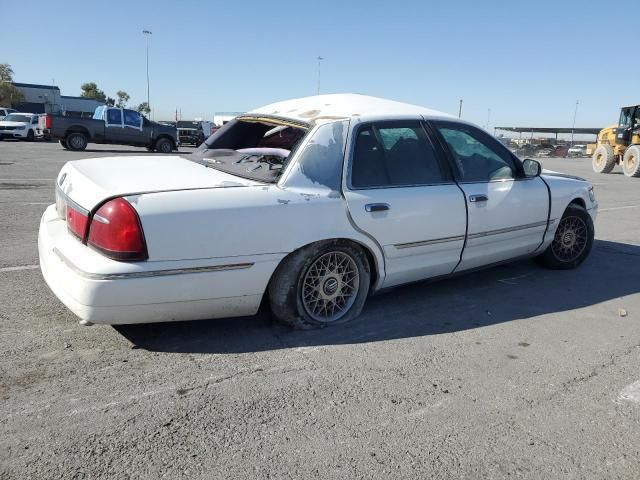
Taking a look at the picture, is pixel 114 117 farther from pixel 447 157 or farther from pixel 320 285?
pixel 320 285

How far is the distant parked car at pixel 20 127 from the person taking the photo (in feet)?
86.7

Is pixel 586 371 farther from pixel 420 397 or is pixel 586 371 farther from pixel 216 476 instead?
pixel 216 476

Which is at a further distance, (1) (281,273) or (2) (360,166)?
(2) (360,166)

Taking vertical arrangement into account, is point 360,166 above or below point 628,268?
above

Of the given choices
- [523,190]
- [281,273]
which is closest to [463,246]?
[523,190]

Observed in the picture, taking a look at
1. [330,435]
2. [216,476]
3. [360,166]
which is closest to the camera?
[216,476]

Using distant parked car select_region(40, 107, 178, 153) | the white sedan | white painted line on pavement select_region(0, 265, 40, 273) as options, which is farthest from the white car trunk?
distant parked car select_region(40, 107, 178, 153)

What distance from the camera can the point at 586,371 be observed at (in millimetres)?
3215

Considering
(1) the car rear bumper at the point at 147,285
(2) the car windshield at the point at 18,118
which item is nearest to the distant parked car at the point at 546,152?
(2) the car windshield at the point at 18,118

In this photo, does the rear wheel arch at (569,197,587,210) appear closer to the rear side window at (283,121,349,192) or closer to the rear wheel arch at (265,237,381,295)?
the rear wheel arch at (265,237,381,295)

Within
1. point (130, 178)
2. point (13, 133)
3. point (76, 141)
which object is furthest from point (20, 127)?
point (130, 178)

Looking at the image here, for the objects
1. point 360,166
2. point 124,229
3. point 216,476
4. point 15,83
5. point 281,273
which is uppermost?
point 15,83

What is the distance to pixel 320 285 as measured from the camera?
3594mm

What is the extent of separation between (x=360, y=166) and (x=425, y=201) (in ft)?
1.83
